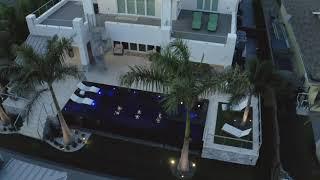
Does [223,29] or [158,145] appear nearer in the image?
[158,145]

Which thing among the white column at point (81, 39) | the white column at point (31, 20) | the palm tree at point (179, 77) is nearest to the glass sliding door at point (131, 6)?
the white column at point (81, 39)

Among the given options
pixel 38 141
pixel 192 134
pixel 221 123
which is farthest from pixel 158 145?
pixel 38 141

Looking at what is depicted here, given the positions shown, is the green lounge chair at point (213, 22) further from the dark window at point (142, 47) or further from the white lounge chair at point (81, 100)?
the white lounge chair at point (81, 100)

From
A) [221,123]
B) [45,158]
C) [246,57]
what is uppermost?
[246,57]

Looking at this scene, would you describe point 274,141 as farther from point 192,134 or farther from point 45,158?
point 45,158

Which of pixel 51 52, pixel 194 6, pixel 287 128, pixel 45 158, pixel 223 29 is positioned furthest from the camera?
pixel 194 6

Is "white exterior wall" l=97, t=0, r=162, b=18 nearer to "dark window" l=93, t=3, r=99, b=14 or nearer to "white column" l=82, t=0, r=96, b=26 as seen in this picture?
"dark window" l=93, t=3, r=99, b=14
